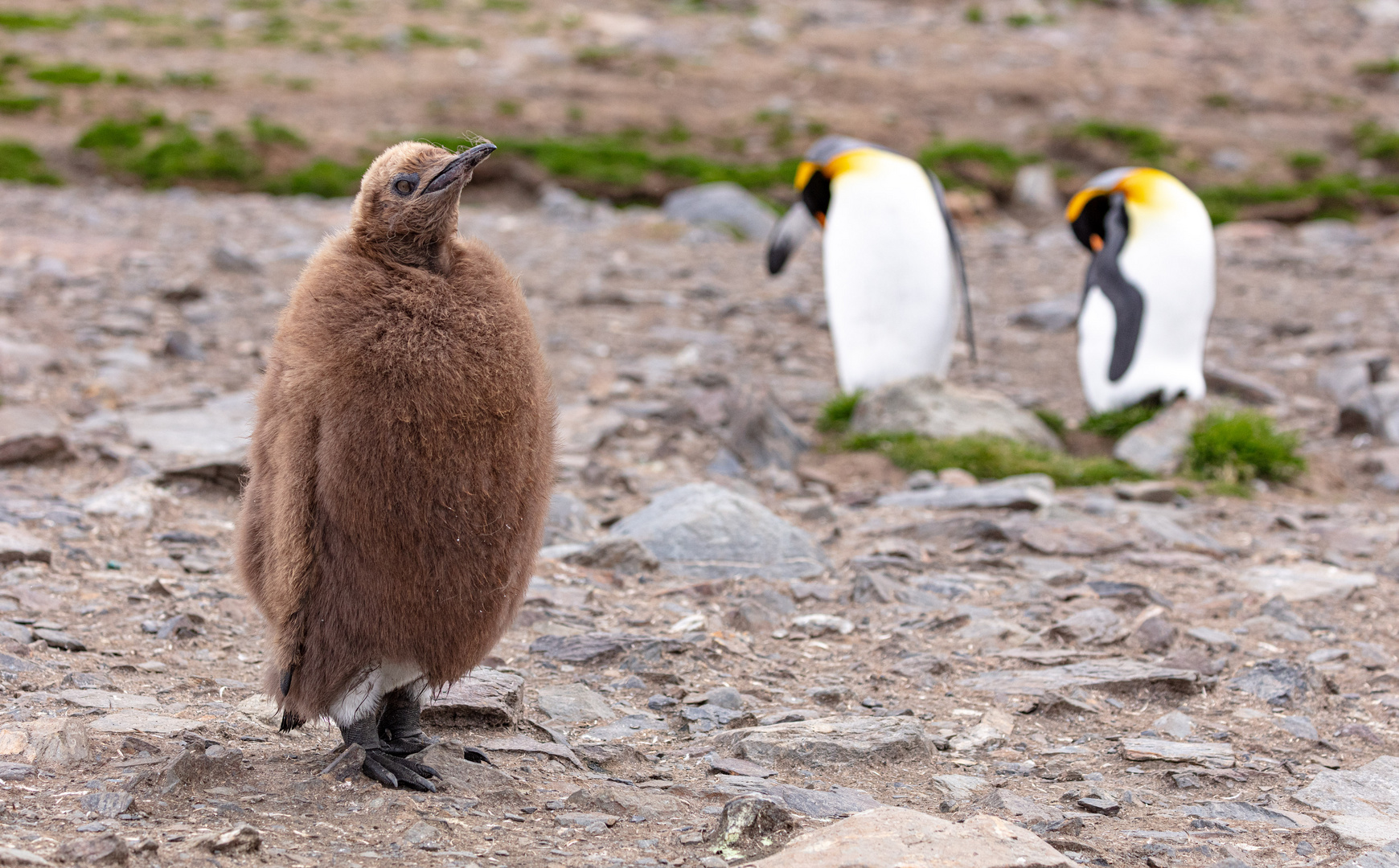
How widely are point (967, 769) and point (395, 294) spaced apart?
75.5 inches

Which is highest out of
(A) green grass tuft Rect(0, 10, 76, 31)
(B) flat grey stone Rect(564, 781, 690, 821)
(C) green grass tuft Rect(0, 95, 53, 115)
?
(A) green grass tuft Rect(0, 10, 76, 31)

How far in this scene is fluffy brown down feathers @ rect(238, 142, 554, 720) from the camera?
→ 108 inches

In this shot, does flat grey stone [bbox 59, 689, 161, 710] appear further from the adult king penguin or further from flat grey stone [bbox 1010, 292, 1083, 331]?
flat grey stone [bbox 1010, 292, 1083, 331]

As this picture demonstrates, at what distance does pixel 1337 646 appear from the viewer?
4.45 meters

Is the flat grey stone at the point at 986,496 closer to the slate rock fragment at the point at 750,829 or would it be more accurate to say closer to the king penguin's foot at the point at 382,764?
the slate rock fragment at the point at 750,829

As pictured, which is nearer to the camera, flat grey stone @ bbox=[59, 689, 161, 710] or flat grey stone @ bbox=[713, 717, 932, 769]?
flat grey stone @ bbox=[59, 689, 161, 710]

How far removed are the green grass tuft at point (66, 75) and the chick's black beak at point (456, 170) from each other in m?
18.0

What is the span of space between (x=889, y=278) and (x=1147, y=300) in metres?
1.74

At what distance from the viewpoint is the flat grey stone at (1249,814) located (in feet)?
10.2

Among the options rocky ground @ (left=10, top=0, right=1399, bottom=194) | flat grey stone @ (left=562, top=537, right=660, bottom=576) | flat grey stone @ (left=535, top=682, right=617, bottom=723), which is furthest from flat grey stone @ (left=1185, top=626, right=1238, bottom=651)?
rocky ground @ (left=10, top=0, right=1399, bottom=194)

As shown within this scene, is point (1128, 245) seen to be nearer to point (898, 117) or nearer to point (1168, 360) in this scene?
point (1168, 360)

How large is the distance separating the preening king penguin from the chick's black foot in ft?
19.5

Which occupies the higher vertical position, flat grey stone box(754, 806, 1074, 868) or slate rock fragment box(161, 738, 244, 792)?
flat grey stone box(754, 806, 1074, 868)

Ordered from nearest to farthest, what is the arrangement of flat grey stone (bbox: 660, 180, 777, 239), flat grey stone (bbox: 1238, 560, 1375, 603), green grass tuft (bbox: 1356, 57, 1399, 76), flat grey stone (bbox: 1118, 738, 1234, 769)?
flat grey stone (bbox: 1118, 738, 1234, 769) → flat grey stone (bbox: 1238, 560, 1375, 603) → flat grey stone (bbox: 660, 180, 777, 239) → green grass tuft (bbox: 1356, 57, 1399, 76)
